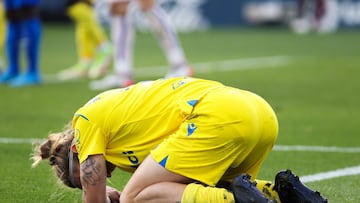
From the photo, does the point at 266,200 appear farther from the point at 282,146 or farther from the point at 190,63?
the point at 190,63

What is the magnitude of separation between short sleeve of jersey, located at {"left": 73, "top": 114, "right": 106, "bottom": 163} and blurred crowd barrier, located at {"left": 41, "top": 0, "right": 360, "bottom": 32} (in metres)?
17.6

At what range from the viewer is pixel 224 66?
14.2 metres

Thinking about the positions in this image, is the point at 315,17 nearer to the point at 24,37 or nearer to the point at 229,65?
the point at 229,65

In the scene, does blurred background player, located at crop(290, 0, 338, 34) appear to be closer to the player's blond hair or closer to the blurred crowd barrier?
the blurred crowd barrier

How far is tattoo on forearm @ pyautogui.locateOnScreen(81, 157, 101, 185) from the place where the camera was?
4617 millimetres

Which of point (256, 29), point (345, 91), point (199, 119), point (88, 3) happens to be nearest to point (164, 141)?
point (199, 119)

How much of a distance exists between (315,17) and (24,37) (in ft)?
36.7

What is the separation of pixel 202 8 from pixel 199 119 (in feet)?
61.9

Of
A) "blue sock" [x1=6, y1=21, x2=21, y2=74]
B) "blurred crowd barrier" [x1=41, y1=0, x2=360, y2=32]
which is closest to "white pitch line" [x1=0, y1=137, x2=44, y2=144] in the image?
"blue sock" [x1=6, y1=21, x2=21, y2=74]

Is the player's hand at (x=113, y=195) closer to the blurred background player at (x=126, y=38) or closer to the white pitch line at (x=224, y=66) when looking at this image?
the blurred background player at (x=126, y=38)

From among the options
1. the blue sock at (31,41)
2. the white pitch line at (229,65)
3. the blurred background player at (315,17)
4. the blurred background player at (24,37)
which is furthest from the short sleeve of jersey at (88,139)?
the blurred background player at (315,17)

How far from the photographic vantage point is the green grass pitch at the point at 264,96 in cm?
596

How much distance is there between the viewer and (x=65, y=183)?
4906 millimetres

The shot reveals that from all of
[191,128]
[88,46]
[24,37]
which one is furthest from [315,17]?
[191,128]
